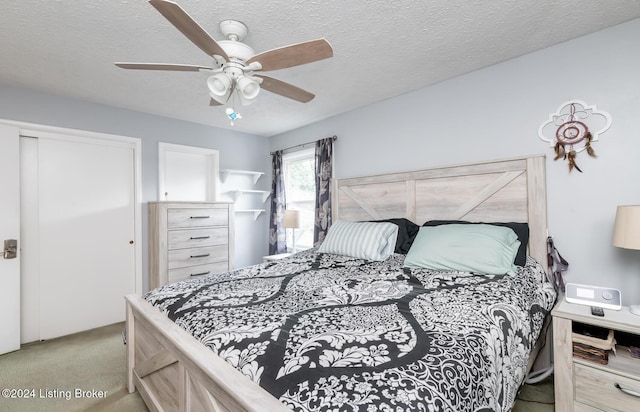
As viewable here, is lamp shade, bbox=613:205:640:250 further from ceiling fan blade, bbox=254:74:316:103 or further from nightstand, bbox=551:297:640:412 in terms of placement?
ceiling fan blade, bbox=254:74:316:103

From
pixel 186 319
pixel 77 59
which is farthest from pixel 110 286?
pixel 186 319

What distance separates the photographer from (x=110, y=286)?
3227 mm

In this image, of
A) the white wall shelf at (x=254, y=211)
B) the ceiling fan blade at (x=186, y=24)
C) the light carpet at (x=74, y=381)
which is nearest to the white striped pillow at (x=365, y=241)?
the light carpet at (x=74, y=381)

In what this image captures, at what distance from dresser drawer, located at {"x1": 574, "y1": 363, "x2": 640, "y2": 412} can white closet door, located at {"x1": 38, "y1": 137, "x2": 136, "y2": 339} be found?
3.97 meters

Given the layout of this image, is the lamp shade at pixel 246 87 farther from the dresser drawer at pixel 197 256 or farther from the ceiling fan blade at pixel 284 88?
the dresser drawer at pixel 197 256

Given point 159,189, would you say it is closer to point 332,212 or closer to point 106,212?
point 106,212

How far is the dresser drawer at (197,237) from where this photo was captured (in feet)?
10.8

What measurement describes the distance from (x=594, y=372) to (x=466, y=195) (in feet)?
4.45

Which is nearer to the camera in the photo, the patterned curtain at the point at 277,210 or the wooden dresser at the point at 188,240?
the wooden dresser at the point at 188,240

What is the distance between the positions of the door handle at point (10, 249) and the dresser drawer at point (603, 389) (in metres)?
4.24

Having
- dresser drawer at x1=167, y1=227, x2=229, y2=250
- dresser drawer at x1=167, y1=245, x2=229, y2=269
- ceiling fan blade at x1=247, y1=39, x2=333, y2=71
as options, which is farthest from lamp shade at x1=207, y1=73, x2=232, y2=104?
dresser drawer at x1=167, y1=245, x2=229, y2=269

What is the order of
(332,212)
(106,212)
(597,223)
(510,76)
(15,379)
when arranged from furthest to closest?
(332,212), (106,212), (510,76), (15,379), (597,223)

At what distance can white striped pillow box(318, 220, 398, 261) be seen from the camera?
2.45m

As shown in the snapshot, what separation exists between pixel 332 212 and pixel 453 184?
1.44 m
